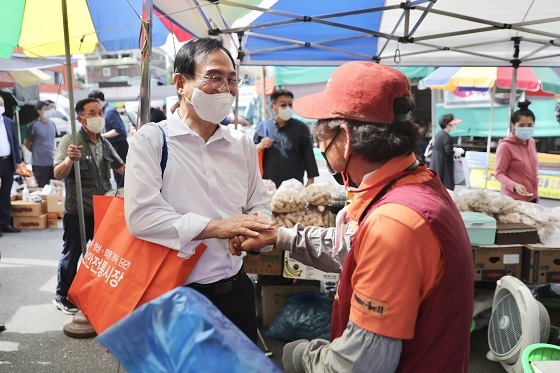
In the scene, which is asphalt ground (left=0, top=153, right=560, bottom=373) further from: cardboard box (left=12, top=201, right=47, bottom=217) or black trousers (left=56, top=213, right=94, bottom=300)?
cardboard box (left=12, top=201, right=47, bottom=217)

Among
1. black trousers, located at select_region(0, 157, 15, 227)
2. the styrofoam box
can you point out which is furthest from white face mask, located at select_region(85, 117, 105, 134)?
black trousers, located at select_region(0, 157, 15, 227)

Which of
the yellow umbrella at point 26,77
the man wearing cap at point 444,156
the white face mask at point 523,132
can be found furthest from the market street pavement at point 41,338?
the yellow umbrella at point 26,77

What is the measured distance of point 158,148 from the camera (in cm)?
181

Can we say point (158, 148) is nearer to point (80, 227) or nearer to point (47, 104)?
point (80, 227)

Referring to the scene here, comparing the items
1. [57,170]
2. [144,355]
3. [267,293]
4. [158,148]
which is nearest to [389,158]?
[144,355]

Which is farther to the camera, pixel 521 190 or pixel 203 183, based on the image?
pixel 521 190

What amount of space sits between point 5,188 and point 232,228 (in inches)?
271

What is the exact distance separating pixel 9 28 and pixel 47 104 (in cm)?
521

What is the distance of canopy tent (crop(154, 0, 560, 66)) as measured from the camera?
180 inches

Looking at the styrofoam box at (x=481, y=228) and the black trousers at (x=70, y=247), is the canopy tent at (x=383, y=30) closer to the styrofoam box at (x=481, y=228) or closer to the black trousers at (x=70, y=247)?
the black trousers at (x=70, y=247)

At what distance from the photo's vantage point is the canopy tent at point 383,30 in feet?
15.0

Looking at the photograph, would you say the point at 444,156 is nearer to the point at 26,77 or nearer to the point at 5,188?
the point at 5,188

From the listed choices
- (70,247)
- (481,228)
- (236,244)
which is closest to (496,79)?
(481,228)

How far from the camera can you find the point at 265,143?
534cm
